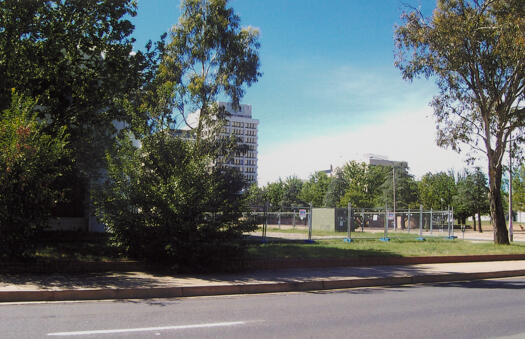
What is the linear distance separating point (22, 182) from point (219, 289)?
5154mm

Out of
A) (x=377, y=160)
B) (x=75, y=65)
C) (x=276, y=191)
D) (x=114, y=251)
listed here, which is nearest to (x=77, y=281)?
(x=114, y=251)

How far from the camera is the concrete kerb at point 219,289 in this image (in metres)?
8.45

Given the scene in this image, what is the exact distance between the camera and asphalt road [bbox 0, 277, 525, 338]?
245 inches

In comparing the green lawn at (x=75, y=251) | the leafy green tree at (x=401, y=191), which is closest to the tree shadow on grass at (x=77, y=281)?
the green lawn at (x=75, y=251)

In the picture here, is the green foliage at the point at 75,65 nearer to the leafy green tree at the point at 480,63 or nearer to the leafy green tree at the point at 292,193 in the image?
the leafy green tree at the point at 480,63

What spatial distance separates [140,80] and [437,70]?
1440cm

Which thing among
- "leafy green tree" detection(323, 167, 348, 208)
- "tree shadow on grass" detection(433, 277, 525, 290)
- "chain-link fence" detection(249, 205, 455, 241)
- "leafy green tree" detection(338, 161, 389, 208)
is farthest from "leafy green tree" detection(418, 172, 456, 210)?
"tree shadow on grass" detection(433, 277, 525, 290)

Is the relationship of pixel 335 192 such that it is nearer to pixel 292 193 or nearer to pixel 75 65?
pixel 292 193

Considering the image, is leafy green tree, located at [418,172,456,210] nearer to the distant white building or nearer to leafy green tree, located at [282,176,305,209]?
leafy green tree, located at [282,176,305,209]

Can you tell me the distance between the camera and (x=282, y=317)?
7.39m

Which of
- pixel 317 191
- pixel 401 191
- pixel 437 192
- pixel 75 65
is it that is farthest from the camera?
pixel 317 191

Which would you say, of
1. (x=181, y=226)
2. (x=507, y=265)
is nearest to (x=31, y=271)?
(x=181, y=226)

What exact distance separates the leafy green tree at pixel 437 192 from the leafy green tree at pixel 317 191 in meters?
23.4

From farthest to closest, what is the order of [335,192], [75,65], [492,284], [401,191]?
[335,192] < [401,191] < [75,65] < [492,284]
